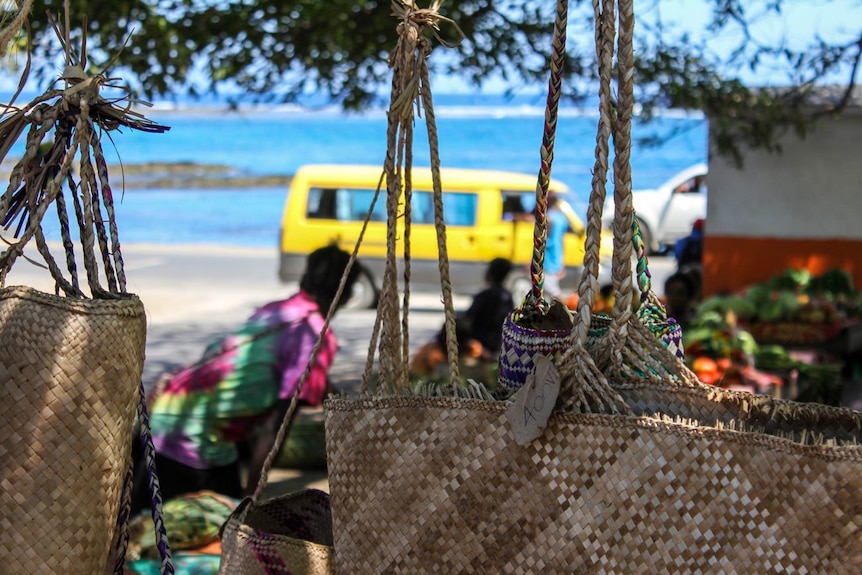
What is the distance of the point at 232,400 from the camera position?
3.79m

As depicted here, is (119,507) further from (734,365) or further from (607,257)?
(607,257)

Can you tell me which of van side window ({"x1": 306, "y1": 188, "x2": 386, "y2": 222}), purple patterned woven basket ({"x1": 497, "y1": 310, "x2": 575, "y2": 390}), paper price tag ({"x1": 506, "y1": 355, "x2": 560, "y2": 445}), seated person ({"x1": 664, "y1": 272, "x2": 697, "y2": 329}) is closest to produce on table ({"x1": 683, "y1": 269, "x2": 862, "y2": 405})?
seated person ({"x1": 664, "y1": 272, "x2": 697, "y2": 329})

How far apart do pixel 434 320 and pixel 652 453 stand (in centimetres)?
1094

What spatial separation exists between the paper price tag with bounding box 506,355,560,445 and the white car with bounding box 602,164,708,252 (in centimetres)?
1737

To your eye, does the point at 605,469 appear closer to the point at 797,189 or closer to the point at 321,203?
the point at 797,189

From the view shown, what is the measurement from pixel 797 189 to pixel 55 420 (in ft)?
26.7

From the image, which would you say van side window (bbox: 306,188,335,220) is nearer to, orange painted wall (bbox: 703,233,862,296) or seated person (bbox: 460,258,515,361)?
orange painted wall (bbox: 703,233,862,296)

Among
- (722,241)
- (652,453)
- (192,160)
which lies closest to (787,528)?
(652,453)

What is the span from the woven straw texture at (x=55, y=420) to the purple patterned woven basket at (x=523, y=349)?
637mm

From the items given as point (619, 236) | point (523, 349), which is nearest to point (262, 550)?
point (523, 349)

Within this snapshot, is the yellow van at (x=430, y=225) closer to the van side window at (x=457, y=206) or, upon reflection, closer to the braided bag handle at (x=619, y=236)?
the van side window at (x=457, y=206)

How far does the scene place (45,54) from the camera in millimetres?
4777

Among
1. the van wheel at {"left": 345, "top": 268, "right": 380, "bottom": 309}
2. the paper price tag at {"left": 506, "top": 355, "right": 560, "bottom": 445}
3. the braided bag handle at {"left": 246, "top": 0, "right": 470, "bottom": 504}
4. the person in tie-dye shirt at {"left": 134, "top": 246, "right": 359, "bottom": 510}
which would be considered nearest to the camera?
the paper price tag at {"left": 506, "top": 355, "right": 560, "bottom": 445}

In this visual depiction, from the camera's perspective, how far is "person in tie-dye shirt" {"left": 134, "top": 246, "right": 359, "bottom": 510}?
3773 mm
